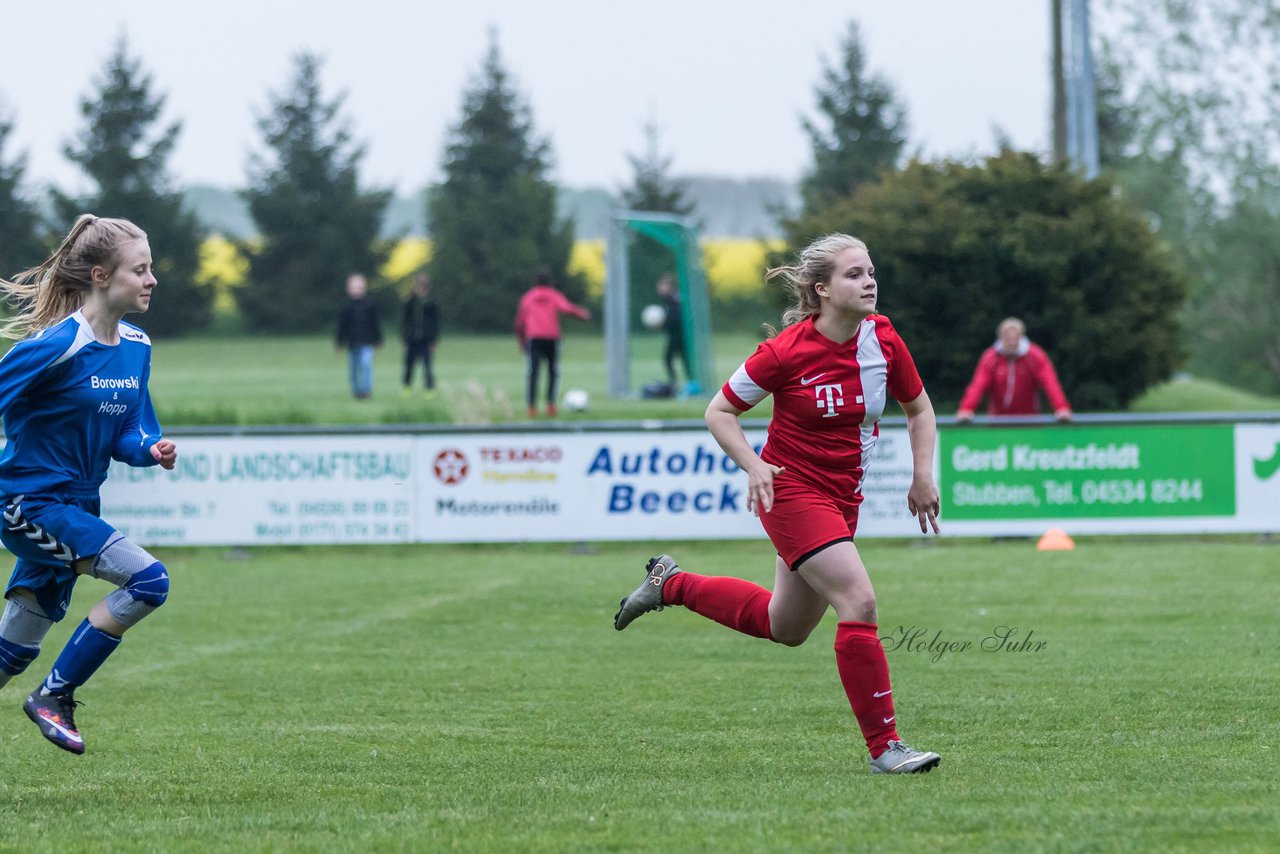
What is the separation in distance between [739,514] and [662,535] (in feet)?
2.61

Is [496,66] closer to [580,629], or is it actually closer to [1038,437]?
[1038,437]

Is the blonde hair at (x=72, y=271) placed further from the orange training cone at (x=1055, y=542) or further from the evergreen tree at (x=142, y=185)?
the evergreen tree at (x=142, y=185)

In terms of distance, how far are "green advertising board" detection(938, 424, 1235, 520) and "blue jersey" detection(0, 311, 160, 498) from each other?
11.1m

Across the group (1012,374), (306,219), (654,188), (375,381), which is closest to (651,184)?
(654,188)

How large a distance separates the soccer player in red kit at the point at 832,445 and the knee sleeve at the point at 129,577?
202cm

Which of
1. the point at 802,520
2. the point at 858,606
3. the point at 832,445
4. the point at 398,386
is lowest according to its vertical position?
the point at 398,386

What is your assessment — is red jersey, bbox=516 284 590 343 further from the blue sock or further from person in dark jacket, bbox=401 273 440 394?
the blue sock

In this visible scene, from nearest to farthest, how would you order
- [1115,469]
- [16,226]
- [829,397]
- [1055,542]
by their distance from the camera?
[829,397] → [1055,542] → [1115,469] → [16,226]

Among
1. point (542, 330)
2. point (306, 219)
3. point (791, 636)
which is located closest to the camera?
point (791, 636)

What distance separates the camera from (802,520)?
18.9 feet

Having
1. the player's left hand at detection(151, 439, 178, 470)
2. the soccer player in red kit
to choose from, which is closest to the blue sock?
the player's left hand at detection(151, 439, 178, 470)

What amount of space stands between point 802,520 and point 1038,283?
59.8 feet

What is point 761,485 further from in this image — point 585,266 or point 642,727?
point 585,266

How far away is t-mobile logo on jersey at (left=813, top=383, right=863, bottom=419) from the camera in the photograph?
5.84 m
